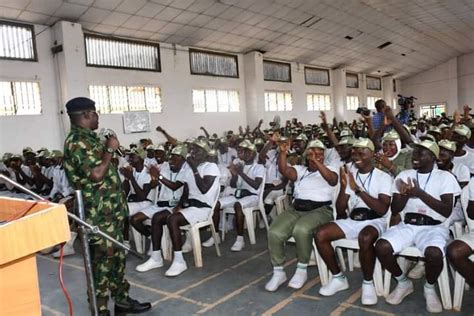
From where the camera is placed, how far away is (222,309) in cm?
317

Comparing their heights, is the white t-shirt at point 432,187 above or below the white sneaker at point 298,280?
above

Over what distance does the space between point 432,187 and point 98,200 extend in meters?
2.45

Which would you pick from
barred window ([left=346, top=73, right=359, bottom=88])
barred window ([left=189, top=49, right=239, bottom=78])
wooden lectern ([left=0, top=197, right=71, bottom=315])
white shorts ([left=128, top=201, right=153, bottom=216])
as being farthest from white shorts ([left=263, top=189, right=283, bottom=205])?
barred window ([left=346, top=73, right=359, bottom=88])

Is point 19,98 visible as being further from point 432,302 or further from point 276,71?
point 276,71

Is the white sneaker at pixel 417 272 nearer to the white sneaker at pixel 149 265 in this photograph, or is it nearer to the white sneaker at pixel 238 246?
the white sneaker at pixel 238 246

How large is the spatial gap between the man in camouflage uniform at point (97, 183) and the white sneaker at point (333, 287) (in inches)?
63.1

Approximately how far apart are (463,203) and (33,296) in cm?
303

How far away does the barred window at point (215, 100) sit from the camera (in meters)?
11.5

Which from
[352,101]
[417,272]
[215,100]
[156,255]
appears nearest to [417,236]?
[417,272]

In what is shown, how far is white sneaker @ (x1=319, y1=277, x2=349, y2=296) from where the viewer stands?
328 centimetres

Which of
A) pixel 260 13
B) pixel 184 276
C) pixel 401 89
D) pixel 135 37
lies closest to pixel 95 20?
pixel 135 37

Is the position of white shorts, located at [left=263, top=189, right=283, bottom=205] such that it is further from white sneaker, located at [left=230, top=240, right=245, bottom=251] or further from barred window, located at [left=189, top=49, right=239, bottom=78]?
barred window, located at [left=189, top=49, right=239, bottom=78]

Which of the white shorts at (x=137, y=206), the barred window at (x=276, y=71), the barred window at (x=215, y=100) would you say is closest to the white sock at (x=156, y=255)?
the white shorts at (x=137, y=206)

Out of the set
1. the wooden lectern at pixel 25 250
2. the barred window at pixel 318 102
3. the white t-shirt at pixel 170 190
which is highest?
the barred window at pixel 318 102
